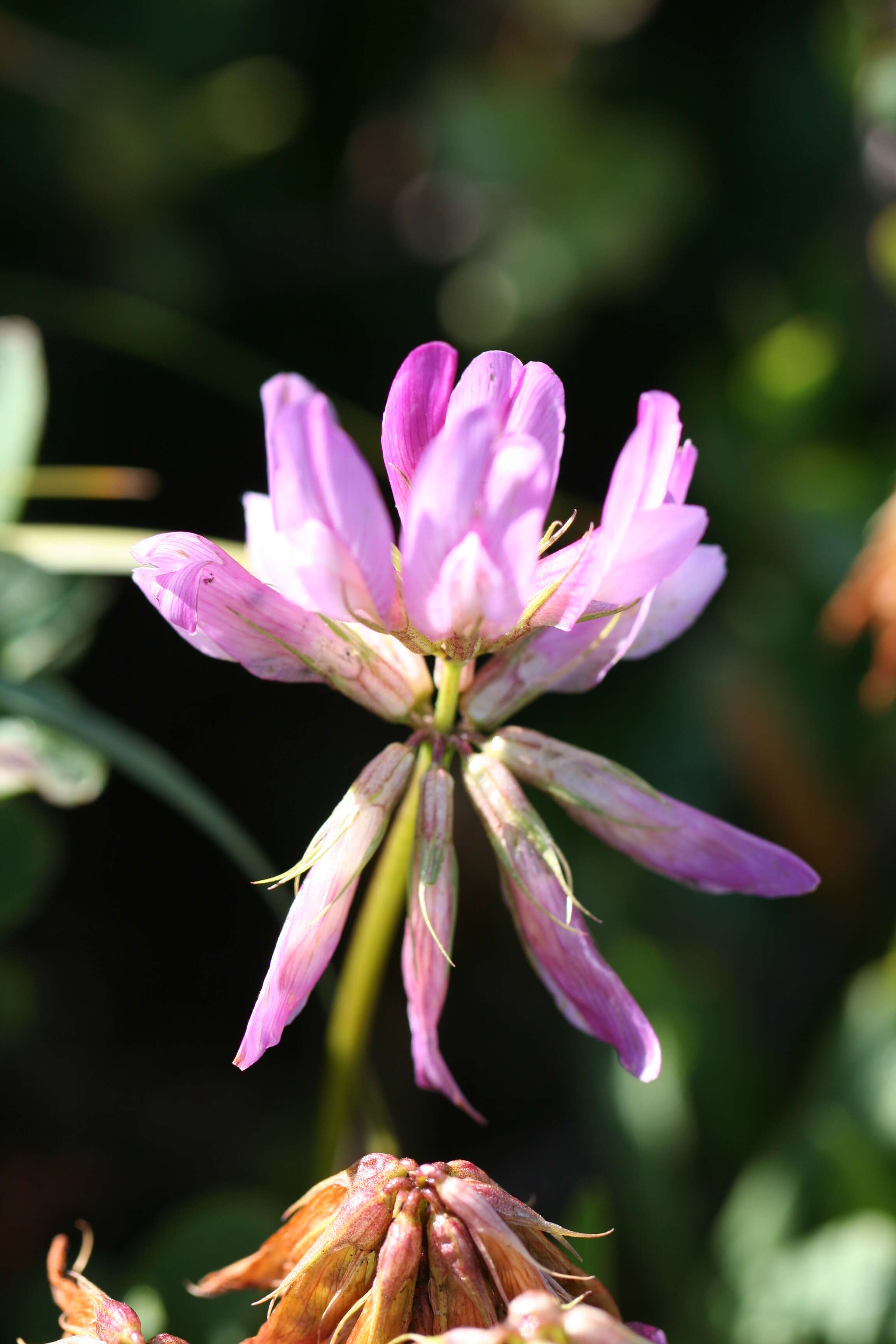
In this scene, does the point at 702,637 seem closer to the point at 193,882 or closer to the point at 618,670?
the point at 618,670

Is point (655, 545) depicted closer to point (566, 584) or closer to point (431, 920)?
point (566, 584)

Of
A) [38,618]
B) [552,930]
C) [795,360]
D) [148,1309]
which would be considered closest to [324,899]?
[552,930]

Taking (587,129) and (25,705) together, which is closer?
(25,705)

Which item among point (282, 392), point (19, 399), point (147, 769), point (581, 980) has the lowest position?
point (581, 980)

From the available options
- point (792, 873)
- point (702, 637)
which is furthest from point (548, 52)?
point (792, 873)

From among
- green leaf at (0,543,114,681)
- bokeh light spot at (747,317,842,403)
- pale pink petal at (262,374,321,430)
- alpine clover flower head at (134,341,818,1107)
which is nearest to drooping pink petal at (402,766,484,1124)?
alpine clover flower head at (134,341,818,1107)

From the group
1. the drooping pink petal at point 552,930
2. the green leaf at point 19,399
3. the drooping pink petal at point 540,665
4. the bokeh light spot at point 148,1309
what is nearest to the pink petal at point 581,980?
the drooping pink petal at point 552,930
